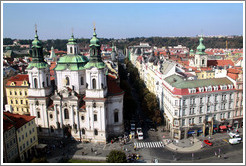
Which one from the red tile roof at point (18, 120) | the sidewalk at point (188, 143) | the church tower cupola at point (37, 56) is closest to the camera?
the red tile roof at point (18, 120)

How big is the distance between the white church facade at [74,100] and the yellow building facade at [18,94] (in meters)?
17.9

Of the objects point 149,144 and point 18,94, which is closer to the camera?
point 149,144

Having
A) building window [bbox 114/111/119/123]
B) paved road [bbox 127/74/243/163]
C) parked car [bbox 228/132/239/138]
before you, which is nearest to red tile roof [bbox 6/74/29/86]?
building window [bbox 114/111/119/123]

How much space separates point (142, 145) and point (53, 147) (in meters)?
A: 23.5

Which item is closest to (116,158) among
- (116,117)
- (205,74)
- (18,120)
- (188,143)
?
(116,117)

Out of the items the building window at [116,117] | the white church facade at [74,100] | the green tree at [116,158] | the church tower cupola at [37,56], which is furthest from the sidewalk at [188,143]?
the church tower cupola at [37,56]

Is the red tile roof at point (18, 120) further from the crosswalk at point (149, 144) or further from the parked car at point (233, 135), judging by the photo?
the parked car at point (233, 135)

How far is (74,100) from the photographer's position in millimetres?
59375

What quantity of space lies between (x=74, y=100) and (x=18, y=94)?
31.1 meters

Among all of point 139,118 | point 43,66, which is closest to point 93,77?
point 43,66

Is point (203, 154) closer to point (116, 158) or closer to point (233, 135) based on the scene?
point (233, 135)

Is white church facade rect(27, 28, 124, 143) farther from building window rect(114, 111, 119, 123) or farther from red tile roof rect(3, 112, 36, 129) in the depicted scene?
red tile roof rect(3, 112, 36, 129)

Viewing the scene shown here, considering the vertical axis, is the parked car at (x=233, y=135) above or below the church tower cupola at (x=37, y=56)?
below

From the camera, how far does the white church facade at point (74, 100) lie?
190 feet
